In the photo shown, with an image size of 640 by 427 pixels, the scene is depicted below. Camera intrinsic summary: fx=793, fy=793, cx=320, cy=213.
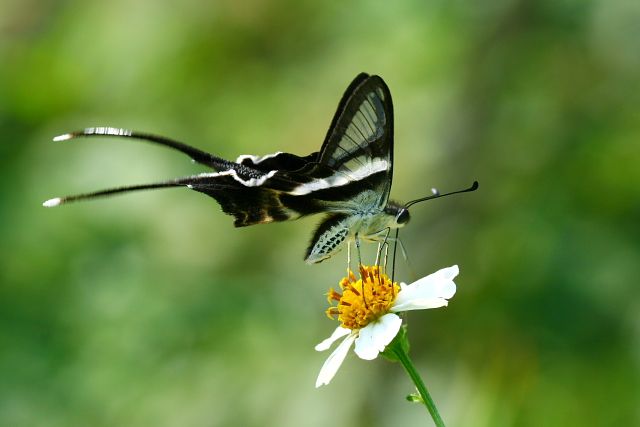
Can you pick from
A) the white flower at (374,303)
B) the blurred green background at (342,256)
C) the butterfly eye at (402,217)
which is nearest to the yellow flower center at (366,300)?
the white flower at (374,303)

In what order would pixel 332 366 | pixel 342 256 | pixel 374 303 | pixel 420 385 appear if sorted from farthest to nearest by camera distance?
pixel 342 256 < pixel 374 303 < pixel 332 366 < pixel 420 385

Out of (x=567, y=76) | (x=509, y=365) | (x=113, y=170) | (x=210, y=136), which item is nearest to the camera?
(x=509, y=365)

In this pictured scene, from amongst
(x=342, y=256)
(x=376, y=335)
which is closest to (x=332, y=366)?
(x=376, y=335)

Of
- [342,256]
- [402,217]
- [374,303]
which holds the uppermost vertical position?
[342,256]

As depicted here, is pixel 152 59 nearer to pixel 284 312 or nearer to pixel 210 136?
pixel 210 136

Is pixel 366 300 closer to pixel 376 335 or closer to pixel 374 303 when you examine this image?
pixel 374 303

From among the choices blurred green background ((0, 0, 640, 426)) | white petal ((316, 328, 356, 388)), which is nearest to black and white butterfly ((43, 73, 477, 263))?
white petal ((316, 328, 356, 388))

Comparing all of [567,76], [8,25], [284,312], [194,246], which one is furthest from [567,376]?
[8,25]
